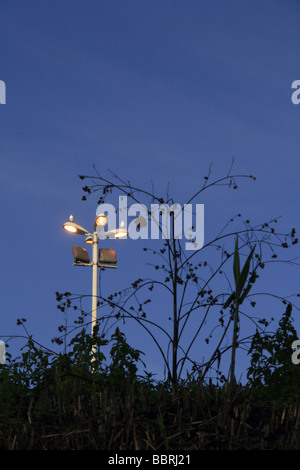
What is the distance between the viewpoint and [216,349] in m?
5.08

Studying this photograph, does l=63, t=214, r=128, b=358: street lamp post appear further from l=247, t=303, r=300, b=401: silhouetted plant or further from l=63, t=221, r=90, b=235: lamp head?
l=247, t=303, r=300, b=401: silhouetted plant

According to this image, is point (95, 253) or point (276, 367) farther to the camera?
point (95, 253)

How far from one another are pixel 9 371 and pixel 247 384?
1894 mm

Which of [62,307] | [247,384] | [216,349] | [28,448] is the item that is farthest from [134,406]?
[62,307]

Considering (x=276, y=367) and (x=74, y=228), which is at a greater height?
(x=74, y=228)

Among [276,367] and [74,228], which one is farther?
[74,228]

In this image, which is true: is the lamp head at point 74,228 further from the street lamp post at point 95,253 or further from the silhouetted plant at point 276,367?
the silhouetted plant at point 276,367

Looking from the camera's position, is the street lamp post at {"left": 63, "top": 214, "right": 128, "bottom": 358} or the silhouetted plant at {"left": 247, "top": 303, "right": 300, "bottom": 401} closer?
the silhouetted plant at {"left": 247, "top": 303, "right": 300, "bottom": 401}

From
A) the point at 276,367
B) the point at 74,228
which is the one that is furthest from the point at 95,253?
the point at 276,367

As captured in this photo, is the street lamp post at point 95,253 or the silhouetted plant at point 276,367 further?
the street lamp post at point 95,253

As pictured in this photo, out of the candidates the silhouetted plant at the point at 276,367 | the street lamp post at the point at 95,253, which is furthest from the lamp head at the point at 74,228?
the silhouetted plant at the point at 276,367

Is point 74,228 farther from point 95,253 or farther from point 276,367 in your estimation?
point 276,367

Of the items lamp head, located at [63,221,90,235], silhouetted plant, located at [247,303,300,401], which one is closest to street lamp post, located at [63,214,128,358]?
lamp head, located at [63,221,90,235]
